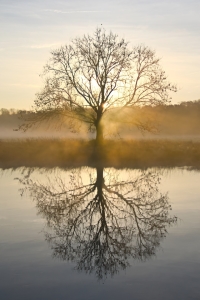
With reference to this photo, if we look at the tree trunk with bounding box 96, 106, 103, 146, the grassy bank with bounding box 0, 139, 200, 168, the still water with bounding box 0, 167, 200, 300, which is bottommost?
the still water with bounding box 0, 167, 200, 300

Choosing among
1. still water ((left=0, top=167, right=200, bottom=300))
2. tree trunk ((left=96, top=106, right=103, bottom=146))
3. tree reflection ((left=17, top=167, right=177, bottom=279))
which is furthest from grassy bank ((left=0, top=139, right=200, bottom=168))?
still water ((left=0, top=167, right=200, bottom=300))

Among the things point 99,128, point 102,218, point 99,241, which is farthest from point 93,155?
point 99,241

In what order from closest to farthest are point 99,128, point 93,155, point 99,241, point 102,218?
point 99,241, point 102,218, point 93,155, point 99,128

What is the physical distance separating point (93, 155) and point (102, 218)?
1853 cm

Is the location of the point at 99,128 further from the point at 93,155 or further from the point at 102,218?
the point at 102,218

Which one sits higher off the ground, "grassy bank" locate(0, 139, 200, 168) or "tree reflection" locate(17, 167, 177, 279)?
"grassy bank" locate(0, 139, 200, 168)

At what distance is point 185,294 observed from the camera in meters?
8.38

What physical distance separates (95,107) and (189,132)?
196 ft

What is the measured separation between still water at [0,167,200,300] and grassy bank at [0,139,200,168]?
9.30 meters

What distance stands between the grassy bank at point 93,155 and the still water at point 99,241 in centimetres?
930

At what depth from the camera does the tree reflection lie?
10750 millimetres

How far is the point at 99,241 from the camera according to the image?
11.7m

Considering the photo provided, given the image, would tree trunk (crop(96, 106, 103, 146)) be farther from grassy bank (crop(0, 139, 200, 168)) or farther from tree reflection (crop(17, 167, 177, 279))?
tree reflection (crop(17, 167, 177, 279))

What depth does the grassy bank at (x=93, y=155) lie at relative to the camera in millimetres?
30591
